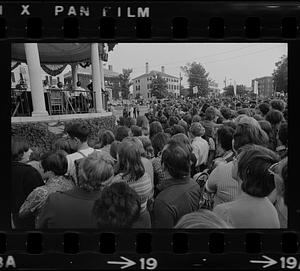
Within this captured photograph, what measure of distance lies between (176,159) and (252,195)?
2.27 feet

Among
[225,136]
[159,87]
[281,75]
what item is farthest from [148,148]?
[281,75]

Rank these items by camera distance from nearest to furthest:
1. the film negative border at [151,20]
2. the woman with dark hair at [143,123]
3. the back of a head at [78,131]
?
the film negative border at [151,20] < the back of a head at [78,131] < the woman with dark hair at [143,123]

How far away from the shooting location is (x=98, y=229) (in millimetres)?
6168

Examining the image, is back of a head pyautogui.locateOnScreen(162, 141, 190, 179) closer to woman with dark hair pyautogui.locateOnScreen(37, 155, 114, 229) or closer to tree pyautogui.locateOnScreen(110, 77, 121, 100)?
woman with dark hair pyautogui.locateOnScreen(37, 155, 114, 229)

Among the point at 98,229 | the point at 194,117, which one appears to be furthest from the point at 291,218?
the point at 98,229

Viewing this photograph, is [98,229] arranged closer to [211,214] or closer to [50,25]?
[211,214]

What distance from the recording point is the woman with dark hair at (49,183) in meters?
6.16

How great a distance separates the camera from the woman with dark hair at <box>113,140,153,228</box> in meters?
6.16

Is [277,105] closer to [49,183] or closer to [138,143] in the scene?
[138,143]

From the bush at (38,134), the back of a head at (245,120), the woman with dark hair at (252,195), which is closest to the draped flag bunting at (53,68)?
the bush at (38,134)

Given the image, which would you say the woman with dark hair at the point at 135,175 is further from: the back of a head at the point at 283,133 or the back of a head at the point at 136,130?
the back of a head at the point at 283,133

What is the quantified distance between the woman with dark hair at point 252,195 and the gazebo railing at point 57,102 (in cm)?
136

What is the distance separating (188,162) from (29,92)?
1.44 m

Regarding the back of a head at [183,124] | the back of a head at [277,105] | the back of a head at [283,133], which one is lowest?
the back of a head at [283,133]
